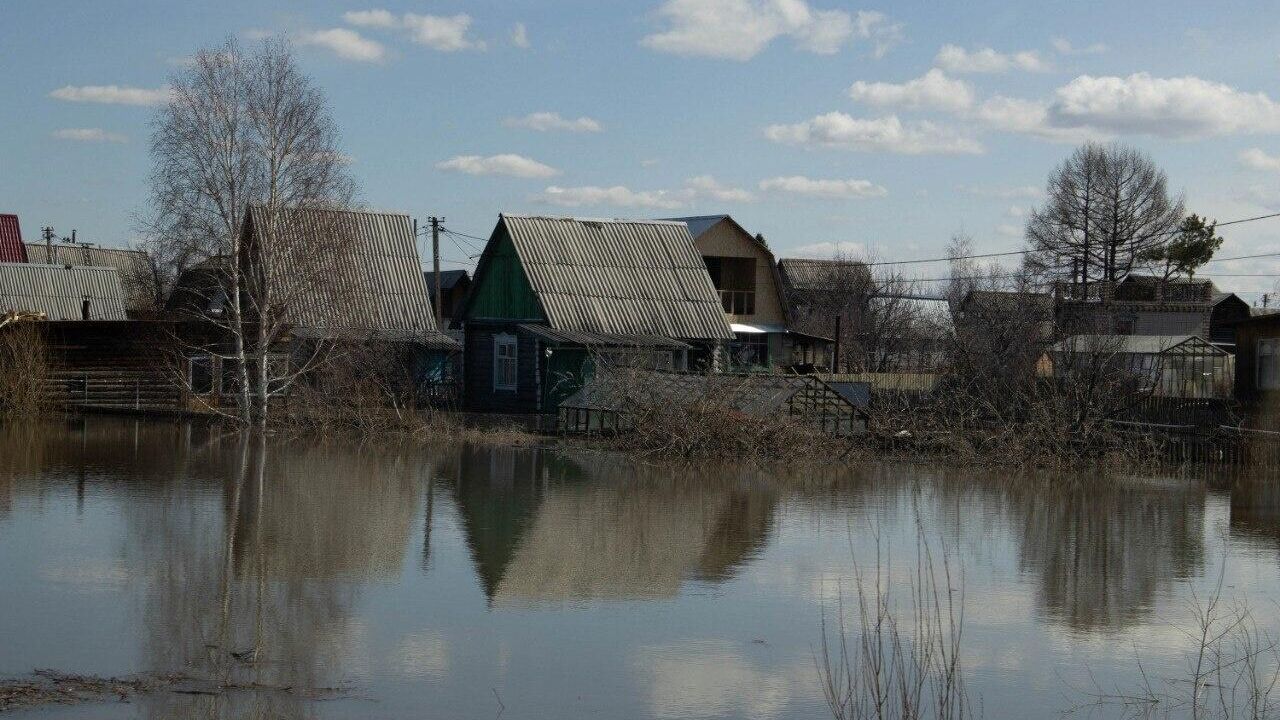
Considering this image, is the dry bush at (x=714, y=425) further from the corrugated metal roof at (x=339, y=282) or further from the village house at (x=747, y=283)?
the village house at (x=747, y=283)

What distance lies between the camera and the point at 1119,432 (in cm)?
2712

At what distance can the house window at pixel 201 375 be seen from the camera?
3597 cm

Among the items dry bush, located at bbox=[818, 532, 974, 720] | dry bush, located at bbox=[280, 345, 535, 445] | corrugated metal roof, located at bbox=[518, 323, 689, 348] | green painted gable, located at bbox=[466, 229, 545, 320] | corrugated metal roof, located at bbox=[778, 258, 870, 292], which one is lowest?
dry bush, located at bbox=[818, 532, 974, 720]

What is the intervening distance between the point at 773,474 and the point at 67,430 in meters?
15.9

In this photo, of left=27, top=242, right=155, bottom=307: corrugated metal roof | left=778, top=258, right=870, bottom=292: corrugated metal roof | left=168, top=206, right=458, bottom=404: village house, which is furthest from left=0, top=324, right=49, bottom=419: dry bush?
left=778, top=258, right=870, bottom=292: corrugated metal roof

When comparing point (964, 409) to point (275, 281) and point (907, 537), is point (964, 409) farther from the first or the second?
point (275, 281)

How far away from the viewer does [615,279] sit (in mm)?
38281

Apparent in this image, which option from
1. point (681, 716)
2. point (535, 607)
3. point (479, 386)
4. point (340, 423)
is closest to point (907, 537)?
point (535, 607)

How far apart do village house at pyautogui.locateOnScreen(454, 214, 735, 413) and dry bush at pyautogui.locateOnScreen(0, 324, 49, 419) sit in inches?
415

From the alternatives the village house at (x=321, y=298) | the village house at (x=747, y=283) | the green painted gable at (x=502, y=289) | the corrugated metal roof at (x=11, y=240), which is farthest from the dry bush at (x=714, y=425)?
the corrugated metal roof at (x=11, y=240)

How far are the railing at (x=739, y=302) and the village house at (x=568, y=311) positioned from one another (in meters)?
9.38

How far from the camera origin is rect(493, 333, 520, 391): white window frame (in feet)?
118

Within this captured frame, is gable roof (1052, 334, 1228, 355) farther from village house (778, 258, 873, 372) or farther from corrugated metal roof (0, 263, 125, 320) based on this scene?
corrugated metal roof (0, 263, 125, 320)

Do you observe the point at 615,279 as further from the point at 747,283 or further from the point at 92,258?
the point at 92,258
